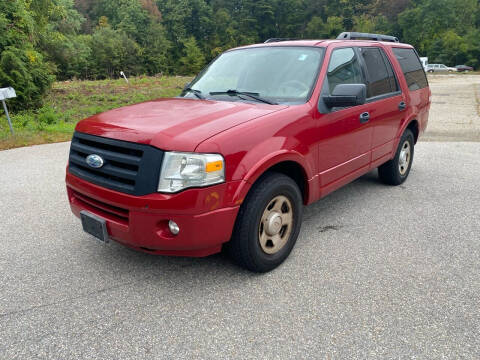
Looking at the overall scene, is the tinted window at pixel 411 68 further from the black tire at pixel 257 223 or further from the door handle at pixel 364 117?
the black tire at pixel 257 223

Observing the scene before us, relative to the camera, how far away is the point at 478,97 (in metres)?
17.7

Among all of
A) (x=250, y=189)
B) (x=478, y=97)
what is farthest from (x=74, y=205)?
(x=478, y=97)

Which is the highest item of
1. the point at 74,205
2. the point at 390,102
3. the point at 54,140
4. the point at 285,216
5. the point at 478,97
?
the point at 390,102

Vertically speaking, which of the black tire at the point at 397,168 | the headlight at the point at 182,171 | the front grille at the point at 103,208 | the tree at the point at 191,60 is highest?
the headlight at the point at 182,171

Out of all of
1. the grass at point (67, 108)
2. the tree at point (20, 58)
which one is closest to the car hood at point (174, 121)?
the grass at point (67, 108)

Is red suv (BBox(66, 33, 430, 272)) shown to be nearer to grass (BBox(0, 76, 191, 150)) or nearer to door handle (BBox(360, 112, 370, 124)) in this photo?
door handle (BBox(360, 112, 370, 124))

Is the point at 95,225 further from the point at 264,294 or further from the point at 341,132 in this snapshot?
the point at 341,132

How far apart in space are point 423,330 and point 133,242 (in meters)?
2.02

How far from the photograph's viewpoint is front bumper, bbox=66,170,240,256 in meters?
2.55

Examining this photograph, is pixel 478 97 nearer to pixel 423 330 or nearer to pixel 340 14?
pixel 423 330

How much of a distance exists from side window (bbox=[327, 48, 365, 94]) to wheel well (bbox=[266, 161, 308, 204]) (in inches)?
34.2

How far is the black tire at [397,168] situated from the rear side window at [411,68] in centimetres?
66

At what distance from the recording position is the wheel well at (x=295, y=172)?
322cm

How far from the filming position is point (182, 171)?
255 cm
